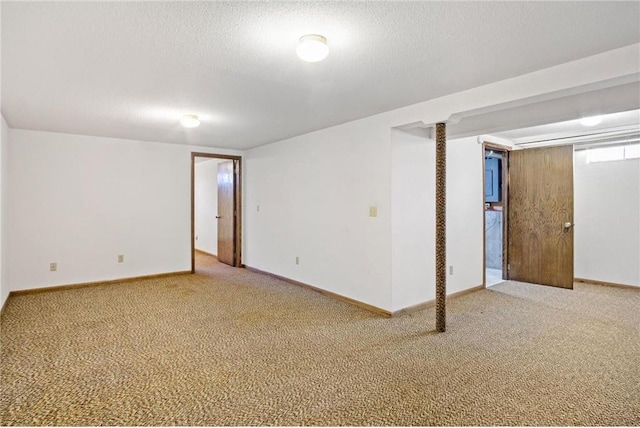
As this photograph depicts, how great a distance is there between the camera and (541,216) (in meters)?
5.12

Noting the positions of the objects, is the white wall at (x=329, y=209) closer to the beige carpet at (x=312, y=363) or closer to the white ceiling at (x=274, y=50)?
the beige carpet at (x=312, y=363)

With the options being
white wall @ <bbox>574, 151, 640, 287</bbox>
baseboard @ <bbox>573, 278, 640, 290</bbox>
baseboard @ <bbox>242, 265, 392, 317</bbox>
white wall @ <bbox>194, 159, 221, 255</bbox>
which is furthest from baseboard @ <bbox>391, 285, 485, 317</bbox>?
white wall @ <bbox>194, 159, 221, 255</bbox>

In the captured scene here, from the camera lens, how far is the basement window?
4.80m

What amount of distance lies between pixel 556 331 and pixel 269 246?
3.95 meters

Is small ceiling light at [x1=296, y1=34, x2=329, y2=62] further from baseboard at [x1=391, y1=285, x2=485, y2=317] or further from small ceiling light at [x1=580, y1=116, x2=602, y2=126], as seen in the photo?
small ceiling light at [x1=580, y1=116, x2=602, y2=126]

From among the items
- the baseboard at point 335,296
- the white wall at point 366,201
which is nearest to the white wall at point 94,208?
the white wall at point 366,201

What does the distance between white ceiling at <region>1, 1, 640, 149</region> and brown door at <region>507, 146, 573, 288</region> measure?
2980 mm

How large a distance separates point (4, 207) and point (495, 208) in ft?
23.1

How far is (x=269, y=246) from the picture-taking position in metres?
5.73

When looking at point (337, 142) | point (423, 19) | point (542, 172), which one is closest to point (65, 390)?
point (423, 19)

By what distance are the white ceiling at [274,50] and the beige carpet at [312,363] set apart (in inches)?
84.3

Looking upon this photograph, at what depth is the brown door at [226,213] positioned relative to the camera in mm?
6562

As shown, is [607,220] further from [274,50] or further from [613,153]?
[274,50]

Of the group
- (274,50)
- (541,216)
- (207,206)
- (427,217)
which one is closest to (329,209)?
(427,217)
